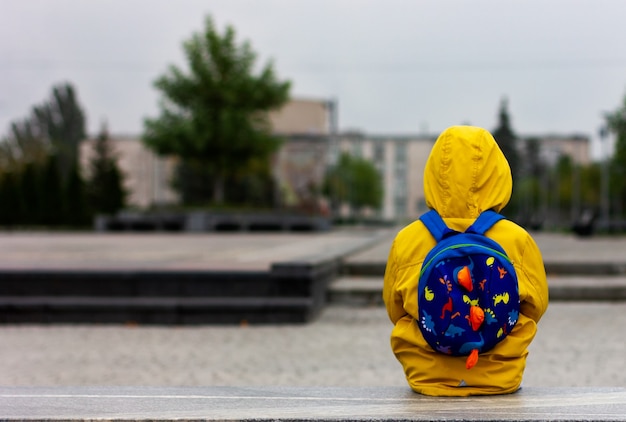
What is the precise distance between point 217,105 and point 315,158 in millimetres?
48899

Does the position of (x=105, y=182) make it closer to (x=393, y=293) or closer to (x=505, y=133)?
(x=505, y=133)

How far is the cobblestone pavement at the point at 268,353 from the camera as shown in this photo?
6.93 m

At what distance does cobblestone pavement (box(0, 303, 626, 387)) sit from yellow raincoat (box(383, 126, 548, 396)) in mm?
3145

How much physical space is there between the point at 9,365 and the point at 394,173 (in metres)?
118

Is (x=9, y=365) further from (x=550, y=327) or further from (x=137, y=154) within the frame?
(x=137, y=154)

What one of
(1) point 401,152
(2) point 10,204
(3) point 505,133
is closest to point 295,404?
(2) point 10,204

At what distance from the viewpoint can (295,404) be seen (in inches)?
135

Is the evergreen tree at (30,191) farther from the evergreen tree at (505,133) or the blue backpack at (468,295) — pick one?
the blue backpack at (468,295)

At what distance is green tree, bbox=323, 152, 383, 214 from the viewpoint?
95562 mm

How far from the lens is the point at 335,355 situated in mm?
8109

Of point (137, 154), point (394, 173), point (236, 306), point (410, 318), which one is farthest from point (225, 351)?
point (394, 173)

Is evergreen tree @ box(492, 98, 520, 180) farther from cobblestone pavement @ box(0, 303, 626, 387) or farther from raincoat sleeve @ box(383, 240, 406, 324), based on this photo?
raincoat sleeve @ box(383, 240, 406, 324)

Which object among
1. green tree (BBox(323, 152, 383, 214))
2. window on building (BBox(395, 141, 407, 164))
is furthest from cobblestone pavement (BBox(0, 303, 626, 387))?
window on building (BBox(395, 141, 407, 164))

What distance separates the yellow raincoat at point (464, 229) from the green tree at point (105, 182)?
5922 centimetres
